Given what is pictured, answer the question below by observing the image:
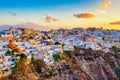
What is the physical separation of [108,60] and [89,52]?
3126mm

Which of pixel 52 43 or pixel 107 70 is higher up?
pixel 52 43

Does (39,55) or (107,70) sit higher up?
(39,55)

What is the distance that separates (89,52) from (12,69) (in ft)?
64.6

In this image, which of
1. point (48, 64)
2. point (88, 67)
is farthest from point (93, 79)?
point (48, 64)

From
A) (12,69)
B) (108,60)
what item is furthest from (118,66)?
(12,69)

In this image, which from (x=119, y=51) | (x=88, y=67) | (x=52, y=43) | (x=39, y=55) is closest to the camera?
(x=39, y=55)

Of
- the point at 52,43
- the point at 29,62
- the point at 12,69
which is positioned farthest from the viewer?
the point at 52,43

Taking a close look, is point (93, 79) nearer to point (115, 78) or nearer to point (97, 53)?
point (115, 78)

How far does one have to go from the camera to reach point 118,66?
4788 cm

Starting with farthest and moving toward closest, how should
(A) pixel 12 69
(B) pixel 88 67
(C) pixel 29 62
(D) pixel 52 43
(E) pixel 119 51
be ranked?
(E) pixel 119 51 < (D) pixel 52 43 < (B) pixel 88 67 < (C) pixel 29 62 < (A) pixel 12 69

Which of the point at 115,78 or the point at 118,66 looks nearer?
the point at 115,78

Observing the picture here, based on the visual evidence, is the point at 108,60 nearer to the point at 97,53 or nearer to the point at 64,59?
the point at 97,53

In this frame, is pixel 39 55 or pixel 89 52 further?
pixel 89 52

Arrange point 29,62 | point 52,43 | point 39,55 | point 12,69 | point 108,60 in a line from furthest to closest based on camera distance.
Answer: point 52,43
point 108,60
point 39,55
point 29,62
point 12,69
